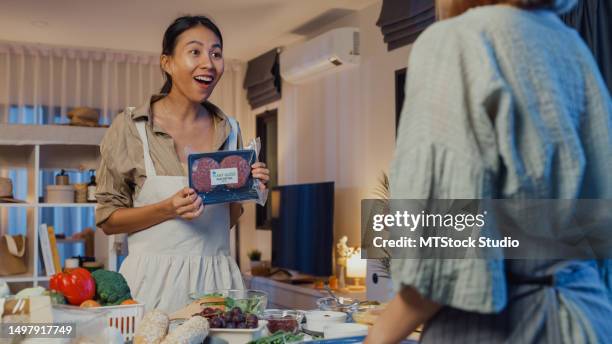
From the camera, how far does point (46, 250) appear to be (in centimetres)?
377

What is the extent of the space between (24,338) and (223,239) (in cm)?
104

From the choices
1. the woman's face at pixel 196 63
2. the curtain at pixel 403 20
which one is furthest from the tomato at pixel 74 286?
the curtain at pixel 403 20

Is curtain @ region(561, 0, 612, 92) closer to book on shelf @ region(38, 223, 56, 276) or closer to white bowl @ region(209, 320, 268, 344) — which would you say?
white bowl @ region(209, 320, 268, 344)

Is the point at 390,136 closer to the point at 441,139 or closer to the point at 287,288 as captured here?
the point at 287,288

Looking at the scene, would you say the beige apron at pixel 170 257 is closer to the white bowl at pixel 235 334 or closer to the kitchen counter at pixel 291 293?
the white bowl at pixel 235 334

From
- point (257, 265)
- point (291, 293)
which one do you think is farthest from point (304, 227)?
point (257, 265)

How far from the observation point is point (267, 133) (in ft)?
24.6

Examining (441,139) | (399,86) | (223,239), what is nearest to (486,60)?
(441,139)

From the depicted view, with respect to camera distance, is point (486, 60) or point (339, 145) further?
point (339, 145)

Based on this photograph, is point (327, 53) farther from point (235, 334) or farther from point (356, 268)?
point (235, 334)

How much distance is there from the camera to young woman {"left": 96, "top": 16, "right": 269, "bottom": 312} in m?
2.13

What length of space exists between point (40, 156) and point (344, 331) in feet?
10.3

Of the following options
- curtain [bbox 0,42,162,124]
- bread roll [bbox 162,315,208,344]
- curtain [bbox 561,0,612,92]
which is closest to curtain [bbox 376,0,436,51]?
curtain [bbox 561,0,612,92]

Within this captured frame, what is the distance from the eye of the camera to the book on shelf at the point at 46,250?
3727 millimetres
